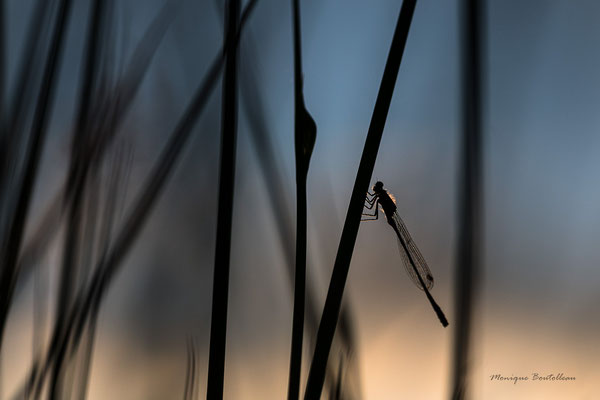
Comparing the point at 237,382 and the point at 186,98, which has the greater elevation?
the point at 186,98

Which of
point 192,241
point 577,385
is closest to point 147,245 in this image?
point 192,241

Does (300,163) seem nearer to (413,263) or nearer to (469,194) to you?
(469,194)

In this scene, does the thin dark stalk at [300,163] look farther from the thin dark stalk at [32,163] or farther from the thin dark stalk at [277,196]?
the thin dark stalk at [32,163]

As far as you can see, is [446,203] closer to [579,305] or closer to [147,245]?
[579,305]

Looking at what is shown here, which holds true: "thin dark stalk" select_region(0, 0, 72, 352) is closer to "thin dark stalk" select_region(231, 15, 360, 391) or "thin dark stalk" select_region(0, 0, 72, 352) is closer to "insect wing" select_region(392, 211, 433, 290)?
"thin dark stalk" select_region(231, 15, 360, 391)

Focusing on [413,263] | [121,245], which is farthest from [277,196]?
[413,263]

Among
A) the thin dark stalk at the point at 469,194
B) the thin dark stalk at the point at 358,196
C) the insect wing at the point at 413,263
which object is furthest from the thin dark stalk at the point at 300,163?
the insect wing at the point at 413,263
